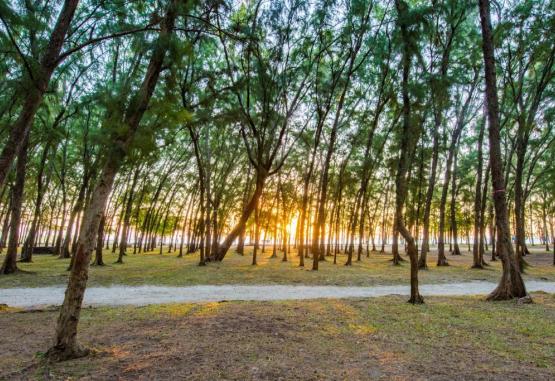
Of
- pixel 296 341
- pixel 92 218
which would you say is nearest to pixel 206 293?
pixel 296 341

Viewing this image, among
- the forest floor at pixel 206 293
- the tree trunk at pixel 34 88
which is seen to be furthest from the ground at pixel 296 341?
the tree trunk at pixel 34 88

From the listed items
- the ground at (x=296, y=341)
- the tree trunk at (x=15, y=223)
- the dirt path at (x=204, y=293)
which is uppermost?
the tree trunk at (x=15, y=223)

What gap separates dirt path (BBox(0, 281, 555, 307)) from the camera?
9703 mm

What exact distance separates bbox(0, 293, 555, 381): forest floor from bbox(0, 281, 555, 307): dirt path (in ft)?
4.46

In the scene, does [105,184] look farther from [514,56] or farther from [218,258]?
[514,56]

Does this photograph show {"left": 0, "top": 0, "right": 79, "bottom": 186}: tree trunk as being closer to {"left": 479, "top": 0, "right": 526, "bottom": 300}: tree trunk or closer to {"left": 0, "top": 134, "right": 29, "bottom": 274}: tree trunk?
{"left": 0, "top": 134, "right": 29, "bottom": 274}: tree trunk

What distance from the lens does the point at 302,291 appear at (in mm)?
12086

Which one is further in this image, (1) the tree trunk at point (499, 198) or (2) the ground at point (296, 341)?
(1) the tree trunk at point (499, 198)

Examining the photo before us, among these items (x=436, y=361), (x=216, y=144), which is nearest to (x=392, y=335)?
(x=436, y=361)

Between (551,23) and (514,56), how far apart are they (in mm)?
3257

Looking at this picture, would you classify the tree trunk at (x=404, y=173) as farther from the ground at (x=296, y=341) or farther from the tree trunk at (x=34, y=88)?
the tree trunk at (x=34, y=88)

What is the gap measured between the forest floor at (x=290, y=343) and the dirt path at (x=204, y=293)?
136cm

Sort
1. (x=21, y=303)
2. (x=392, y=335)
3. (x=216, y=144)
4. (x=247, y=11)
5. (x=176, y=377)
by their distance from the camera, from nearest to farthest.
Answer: (x=176, y=377), (x=392, y=335), (x=21, y=303), (x=247, y=11), (x=216, y=144)

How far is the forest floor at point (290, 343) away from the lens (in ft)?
14.1
